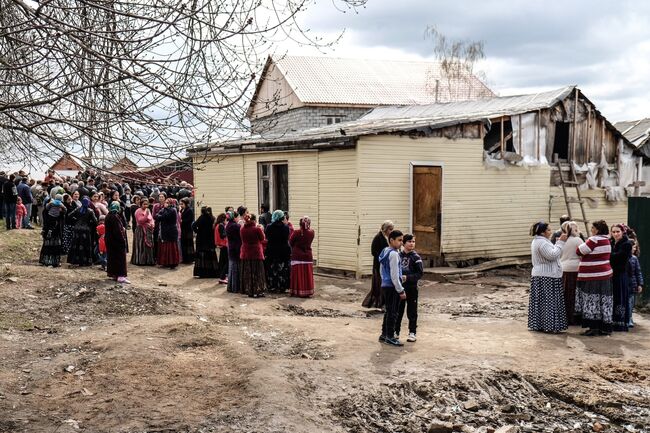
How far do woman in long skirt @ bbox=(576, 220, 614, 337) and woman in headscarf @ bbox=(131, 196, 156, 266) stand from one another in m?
10.4

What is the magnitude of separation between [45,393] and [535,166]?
14408mm

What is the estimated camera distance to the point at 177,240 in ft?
54.5

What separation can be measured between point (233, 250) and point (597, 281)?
6960mm

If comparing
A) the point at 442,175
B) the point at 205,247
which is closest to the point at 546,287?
the point at 442,175

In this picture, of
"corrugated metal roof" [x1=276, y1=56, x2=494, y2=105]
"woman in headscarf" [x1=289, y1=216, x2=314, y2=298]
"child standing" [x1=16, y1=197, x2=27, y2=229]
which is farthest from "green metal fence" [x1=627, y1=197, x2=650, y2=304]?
"corrugated metal roof" [x1=276, y1=56, x2=494, y2=105]

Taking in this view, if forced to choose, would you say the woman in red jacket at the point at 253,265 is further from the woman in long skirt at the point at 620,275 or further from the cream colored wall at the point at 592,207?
the cream colored wall at the point at 592,207

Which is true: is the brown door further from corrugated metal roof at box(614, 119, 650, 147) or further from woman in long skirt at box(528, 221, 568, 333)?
corrugated metal roof at box(614, 119, 650, 147)

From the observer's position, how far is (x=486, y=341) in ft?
31.3

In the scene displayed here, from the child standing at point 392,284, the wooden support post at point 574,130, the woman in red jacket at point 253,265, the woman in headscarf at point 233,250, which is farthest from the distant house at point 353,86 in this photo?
the child standing at point 392,284

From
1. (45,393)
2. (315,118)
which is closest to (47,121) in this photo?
(45,393)

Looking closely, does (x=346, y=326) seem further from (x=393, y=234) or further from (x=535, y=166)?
(x=535, y=166)

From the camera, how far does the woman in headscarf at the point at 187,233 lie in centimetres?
1686

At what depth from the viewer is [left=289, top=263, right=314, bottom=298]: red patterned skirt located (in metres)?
13.2

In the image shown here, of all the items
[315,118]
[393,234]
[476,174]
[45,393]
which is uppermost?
[315,118]
